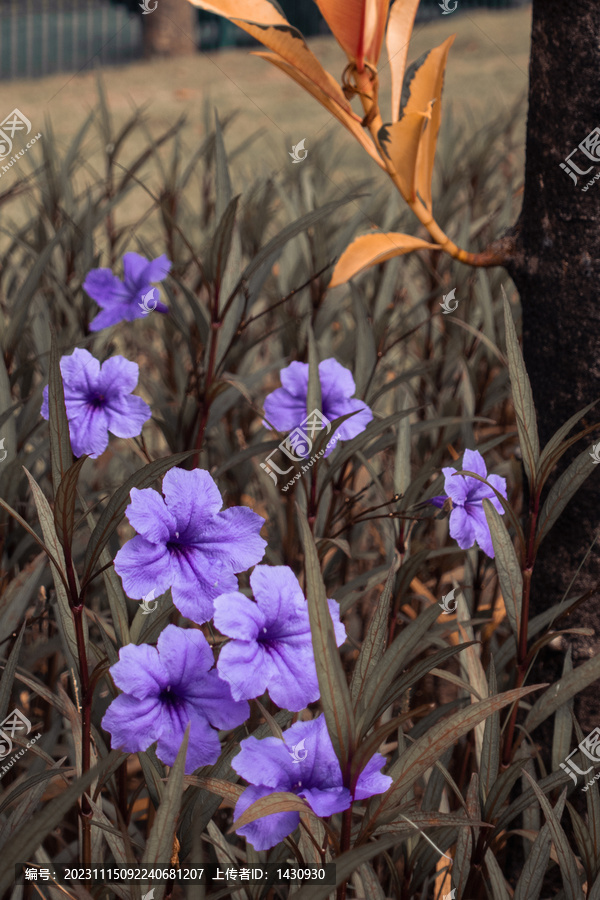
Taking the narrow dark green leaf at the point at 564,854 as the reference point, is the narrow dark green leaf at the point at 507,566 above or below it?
above

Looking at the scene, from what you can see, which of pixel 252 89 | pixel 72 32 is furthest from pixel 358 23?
pixel 72 32

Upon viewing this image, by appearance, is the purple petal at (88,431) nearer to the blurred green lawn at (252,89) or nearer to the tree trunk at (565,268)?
the tree trunk at (565,268)

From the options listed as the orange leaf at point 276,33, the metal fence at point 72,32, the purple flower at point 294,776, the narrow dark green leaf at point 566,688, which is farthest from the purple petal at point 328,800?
the metal fence at point 72,32

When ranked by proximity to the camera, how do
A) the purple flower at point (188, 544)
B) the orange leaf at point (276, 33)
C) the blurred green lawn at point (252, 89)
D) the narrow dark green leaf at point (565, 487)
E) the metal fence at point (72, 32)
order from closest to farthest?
the purple flower at point (188, 544)
the narrow dark green leaf at point (565, 487)
the orange leaf at point (276, 33)
the blurred green lawn at point (252, 89)
the metal fence at point (72, 32)

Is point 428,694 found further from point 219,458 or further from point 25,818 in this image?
point 25,818

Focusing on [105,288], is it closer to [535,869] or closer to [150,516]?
[150,516]

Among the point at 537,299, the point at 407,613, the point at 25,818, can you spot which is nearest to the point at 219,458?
the point at 407,613
